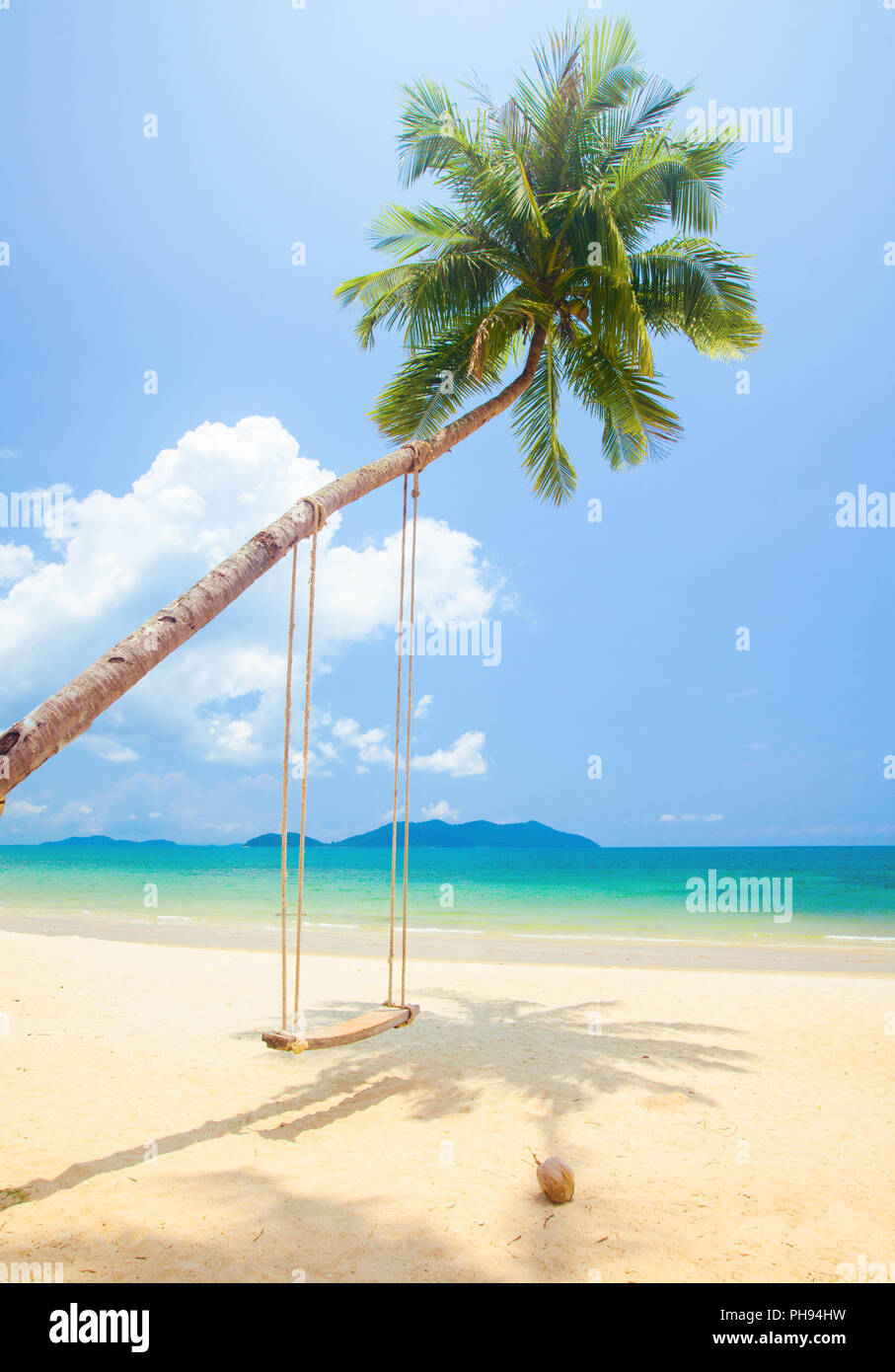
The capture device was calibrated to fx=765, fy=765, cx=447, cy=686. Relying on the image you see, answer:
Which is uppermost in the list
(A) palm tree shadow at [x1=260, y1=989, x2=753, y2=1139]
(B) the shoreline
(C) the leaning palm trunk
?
(C) the leaning palm trunk

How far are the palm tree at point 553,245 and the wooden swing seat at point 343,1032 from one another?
185 inches

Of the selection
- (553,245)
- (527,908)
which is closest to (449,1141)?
(553,245)

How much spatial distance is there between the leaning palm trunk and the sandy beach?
5.65 feet

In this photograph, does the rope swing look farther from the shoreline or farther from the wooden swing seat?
the shoreline

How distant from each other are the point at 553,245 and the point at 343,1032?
6.28 metres

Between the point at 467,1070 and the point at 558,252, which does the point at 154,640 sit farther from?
the point at 558,252

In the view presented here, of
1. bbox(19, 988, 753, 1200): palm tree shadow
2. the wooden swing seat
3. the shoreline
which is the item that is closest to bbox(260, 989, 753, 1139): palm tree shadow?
bbox(19, 988, 753, 1200): palm tree shadow

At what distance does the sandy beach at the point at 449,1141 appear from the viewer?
2678 mm

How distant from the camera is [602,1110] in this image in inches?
167

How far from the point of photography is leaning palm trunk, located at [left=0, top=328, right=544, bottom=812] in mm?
2492

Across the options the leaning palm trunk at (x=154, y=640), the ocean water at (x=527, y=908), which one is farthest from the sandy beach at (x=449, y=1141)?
the ocean water at (x=527, y=908)
